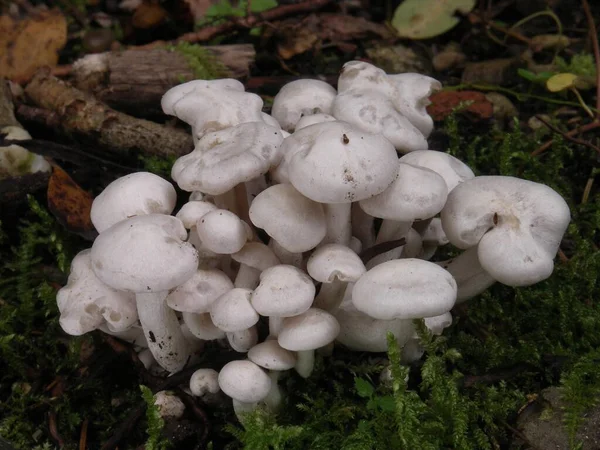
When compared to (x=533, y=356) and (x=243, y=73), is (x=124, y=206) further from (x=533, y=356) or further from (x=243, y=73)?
(x=243, y=73)

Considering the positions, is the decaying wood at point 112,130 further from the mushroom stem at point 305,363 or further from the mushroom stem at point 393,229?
the mushroom stem at point 305,363

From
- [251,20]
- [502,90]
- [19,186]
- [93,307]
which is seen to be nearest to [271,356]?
[93,307]

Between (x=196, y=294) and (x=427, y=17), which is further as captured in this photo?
(x=427, y=17)

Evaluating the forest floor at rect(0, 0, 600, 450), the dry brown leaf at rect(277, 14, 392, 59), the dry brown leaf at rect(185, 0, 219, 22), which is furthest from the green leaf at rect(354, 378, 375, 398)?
the dry brown leaf at rect(185, 0, 219, 22)

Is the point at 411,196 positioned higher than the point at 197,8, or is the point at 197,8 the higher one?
the point at 411,196

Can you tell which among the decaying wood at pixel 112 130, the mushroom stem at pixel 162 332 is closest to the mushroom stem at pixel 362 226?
the mushroom stem at pixel 162 332

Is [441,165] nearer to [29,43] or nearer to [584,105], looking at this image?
[584,105]

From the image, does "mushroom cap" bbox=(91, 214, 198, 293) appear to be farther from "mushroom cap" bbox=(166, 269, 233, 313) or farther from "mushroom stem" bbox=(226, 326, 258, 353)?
"mushroom stem" bbox=(226, 326, 258, 353)
